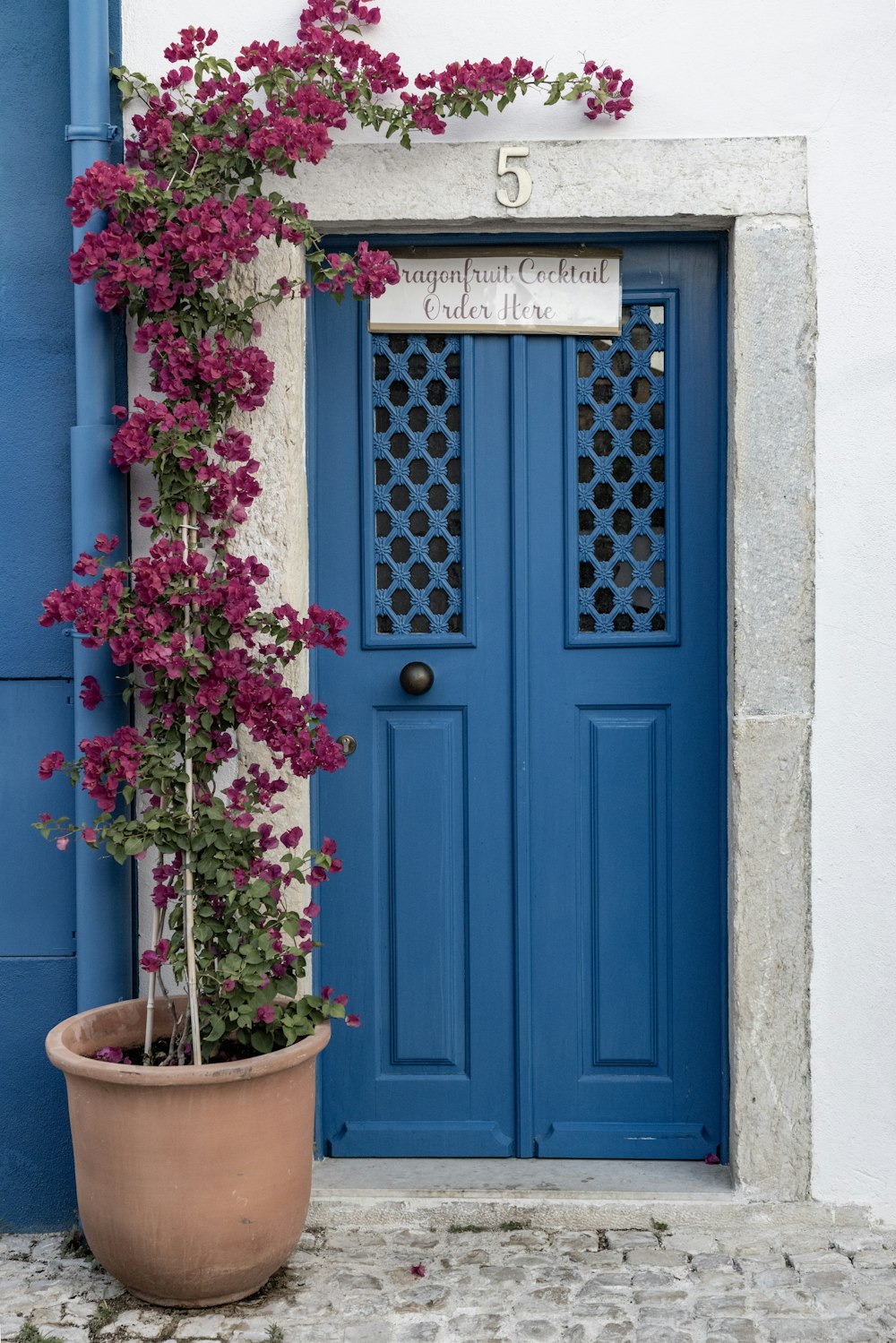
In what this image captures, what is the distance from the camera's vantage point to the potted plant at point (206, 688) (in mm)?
2861

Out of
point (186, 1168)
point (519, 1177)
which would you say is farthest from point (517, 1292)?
point (186, 1168)

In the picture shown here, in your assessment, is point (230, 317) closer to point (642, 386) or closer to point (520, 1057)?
Result: point (642, 386)

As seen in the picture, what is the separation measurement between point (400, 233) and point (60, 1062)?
7.18ft

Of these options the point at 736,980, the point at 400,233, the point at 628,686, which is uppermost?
the point at 400,233

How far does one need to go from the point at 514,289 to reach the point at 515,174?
0.30 meters

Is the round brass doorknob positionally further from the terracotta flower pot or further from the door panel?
the terracotta flower pot

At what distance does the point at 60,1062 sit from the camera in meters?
2.88

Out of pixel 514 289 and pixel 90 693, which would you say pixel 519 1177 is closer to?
pixel 90 693

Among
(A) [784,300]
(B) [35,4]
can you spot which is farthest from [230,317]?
(A) [784,300]

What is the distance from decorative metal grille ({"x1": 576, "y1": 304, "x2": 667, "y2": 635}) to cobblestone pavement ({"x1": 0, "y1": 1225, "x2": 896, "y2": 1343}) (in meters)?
1.57

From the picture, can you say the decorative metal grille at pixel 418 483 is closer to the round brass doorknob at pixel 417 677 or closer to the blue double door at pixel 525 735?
the blue double door at pixel 525 735

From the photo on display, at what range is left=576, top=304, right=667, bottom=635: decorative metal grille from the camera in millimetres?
3498

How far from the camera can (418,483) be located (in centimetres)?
354

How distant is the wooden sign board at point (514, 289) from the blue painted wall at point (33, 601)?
0.86 meters
